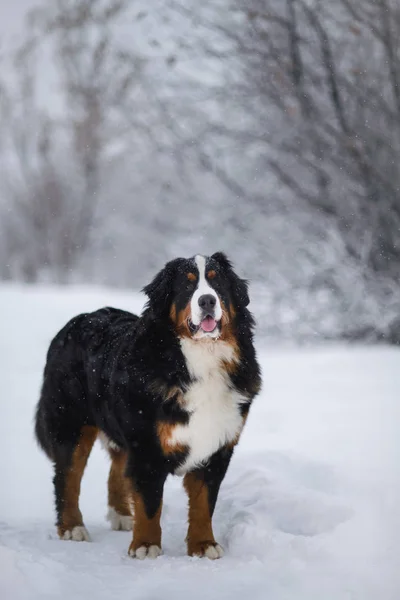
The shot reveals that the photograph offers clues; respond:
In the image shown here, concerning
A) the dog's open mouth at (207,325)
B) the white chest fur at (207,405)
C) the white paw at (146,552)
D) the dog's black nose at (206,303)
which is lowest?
the white paw at (146,552)

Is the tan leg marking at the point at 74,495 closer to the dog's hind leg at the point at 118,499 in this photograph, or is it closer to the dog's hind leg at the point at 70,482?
the dog's hind leg at the point at 70,482

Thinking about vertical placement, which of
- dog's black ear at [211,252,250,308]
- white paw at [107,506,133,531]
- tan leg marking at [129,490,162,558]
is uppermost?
dog's black ear at [211,252,250,308]

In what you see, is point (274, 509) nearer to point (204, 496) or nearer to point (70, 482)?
point (204, 496)

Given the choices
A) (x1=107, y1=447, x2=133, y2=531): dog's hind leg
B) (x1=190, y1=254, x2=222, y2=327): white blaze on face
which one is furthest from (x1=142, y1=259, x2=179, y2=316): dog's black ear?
(x1=107, y1=447, x2=133, y2=531): dog's hind leg

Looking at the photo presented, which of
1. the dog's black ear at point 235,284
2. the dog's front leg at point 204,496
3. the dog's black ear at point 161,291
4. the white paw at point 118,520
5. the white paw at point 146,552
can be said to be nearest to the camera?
the white paw at point 146,552

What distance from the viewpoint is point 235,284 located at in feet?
14.9

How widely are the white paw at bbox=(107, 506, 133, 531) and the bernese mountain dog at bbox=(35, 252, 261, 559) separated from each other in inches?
13.0

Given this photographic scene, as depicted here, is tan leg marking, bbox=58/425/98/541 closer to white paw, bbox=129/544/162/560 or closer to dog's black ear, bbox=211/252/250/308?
white paw, bbox=129/544/162/560

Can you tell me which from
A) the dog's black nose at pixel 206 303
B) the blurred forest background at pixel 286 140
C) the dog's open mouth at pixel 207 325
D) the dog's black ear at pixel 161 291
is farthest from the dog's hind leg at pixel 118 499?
the blurred forest background at pixel 286 140

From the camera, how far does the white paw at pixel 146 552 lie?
161 inches

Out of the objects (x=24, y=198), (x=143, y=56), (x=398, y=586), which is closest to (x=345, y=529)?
(x=398, y=586)

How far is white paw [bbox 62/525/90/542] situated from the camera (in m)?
4.62

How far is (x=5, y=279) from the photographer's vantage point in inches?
959

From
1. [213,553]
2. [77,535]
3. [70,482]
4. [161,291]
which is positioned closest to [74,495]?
[70,482]
